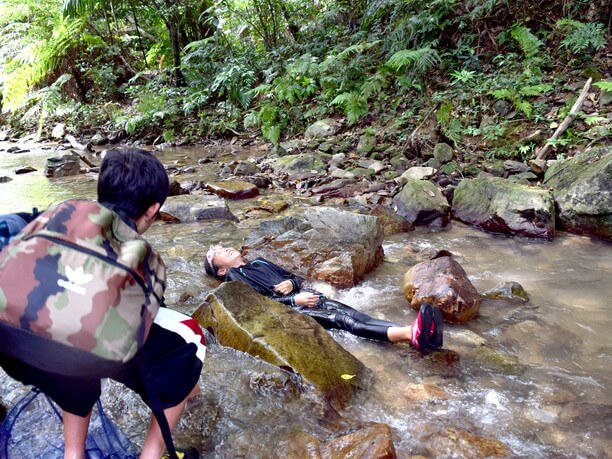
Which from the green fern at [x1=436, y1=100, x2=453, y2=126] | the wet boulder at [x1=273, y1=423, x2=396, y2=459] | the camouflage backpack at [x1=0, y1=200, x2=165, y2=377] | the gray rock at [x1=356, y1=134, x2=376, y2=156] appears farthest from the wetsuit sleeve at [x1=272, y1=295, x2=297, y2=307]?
the green fern at [x1=436, y1=100, x2=453, y2=126]

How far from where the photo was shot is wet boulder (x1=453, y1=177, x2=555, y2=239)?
16.4 ft

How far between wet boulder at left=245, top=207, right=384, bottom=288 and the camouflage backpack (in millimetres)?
2884

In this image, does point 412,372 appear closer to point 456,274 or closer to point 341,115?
point 456,274

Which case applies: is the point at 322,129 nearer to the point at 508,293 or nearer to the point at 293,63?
the point at 293,63

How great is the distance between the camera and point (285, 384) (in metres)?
2.43

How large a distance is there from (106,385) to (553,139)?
6.42 metres

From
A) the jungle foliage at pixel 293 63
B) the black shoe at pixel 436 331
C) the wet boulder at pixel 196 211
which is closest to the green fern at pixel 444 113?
the jungle foliage at pixel 293 63

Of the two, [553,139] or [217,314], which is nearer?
[217,314]

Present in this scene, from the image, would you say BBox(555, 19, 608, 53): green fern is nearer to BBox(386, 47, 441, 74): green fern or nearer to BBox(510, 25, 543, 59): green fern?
BBox(510, 25, 543, 59): green fern

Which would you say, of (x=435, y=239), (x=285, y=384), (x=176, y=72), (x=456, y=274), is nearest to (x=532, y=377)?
(x=456, y=274)

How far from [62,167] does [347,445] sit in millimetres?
9195

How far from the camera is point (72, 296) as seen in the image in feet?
4.12

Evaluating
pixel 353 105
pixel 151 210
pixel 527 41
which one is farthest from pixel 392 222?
pixel 527 41

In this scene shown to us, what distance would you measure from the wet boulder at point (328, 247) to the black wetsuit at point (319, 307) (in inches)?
13.4
